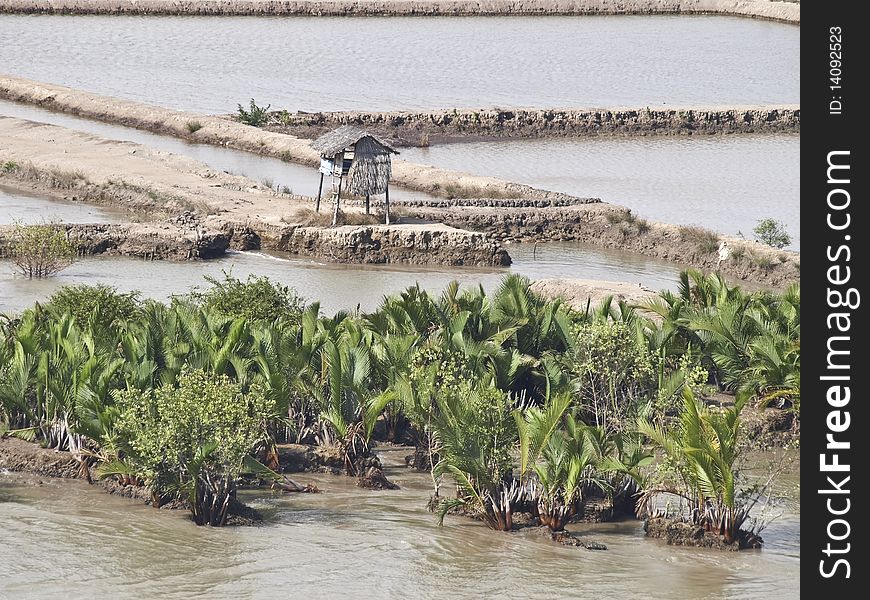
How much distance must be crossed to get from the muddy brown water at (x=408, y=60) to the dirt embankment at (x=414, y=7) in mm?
547

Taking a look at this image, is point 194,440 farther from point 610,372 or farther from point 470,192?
point 470,192

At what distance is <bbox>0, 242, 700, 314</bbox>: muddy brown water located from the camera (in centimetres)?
2180

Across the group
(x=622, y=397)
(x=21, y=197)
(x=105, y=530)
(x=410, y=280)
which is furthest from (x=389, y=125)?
(x=105, y=530)

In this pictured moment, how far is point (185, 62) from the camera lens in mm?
51562

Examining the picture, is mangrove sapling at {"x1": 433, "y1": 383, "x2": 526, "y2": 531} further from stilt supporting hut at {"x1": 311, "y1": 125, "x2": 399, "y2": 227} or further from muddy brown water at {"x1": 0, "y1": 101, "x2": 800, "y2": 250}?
muddy brown water at {"x1": 0, "y1": 101, "x2": 800, "y2": 250}

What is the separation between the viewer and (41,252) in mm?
21922

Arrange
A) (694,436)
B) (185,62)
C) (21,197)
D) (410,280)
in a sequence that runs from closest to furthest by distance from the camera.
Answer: (694,436) → (410,280) → (21,197) → (185,62)

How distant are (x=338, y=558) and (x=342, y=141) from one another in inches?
604

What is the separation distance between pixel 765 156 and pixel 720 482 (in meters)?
27.1

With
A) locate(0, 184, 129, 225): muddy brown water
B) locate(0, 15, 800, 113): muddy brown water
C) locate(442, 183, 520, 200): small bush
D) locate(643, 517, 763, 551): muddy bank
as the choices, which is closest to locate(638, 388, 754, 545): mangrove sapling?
locate(643, 517, 763, 551): muddy bank

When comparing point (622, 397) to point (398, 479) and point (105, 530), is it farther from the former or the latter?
point (105, 530)

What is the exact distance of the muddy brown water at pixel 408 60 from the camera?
45531 millimetres

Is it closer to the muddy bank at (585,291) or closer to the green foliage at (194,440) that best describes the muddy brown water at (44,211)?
the muddy bank at (585,291)

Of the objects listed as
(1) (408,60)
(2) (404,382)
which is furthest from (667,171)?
(2) (404,382)
